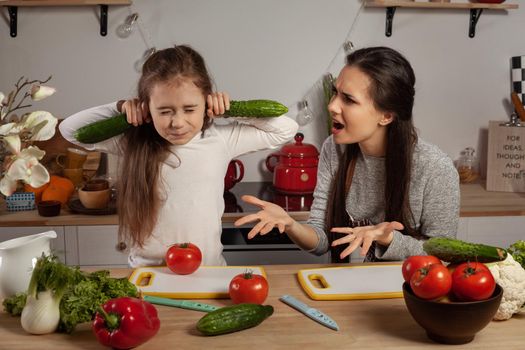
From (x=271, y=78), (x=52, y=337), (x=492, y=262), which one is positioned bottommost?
(x=52, y=337)

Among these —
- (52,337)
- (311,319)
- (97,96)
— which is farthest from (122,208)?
(97,96)

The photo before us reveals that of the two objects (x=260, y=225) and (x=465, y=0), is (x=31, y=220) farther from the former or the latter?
(x=465, y=0)

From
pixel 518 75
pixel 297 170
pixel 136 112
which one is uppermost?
pixel 518 75

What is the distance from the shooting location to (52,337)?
1.24 metres

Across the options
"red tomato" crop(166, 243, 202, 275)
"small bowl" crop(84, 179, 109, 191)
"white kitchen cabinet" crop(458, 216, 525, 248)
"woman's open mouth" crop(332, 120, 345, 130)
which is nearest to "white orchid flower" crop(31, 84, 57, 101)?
"red tomato" crop(166, 243, 202, 275)

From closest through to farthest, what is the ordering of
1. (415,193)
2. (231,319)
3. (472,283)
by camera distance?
(472,283)
(231,319)
(415,193)

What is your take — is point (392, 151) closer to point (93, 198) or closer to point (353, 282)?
point (353, 282)

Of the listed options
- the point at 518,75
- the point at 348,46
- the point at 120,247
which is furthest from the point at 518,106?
the point at 120,247

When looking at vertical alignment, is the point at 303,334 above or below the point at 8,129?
below

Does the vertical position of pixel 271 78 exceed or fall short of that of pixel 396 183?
it exceeds it

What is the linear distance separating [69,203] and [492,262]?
6.58 feet

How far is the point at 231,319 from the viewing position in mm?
1244

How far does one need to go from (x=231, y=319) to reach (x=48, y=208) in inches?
64.4

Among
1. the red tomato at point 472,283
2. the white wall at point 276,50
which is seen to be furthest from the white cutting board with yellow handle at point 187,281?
the white wall at point 276,50
